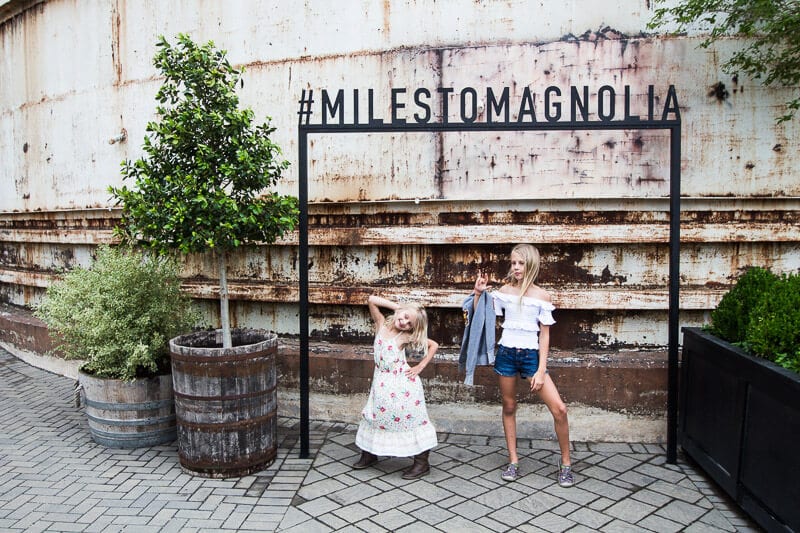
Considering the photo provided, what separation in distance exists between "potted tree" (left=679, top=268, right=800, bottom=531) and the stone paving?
1.04 feet

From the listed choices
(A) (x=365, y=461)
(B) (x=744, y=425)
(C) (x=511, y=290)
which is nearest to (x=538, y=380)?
(C) (x=511, y=290)

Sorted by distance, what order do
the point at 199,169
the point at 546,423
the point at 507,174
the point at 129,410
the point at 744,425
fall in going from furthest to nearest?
the point at 507,174 → the point at 546,423 → the point at 129,410 → the point at 199,169 → the point at 744,425

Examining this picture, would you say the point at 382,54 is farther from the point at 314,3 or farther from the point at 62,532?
the point at 62,532

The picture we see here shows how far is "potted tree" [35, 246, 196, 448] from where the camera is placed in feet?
18.7

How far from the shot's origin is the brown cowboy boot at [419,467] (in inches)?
200

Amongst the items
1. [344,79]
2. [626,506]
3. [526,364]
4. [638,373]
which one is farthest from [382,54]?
[626,506]

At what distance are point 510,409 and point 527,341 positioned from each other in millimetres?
602

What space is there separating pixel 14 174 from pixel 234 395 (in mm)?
7203

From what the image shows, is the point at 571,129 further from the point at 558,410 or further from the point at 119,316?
the point at 119,316

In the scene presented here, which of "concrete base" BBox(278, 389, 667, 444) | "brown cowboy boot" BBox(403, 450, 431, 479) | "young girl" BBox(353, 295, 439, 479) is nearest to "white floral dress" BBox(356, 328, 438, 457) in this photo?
"young girl" BBox(353, 295, 439, 479)

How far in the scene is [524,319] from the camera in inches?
194

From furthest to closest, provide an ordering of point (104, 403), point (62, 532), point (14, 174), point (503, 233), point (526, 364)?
point (14, 174) → point (503, 233) → point (104, 403) → point (526, 364) → point (62, 532)

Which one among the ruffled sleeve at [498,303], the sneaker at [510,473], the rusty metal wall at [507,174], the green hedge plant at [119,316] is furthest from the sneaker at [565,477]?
the green hedge plant at [119,316]

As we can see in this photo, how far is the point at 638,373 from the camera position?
229 inches
